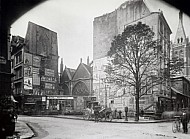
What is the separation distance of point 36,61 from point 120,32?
45.4 inches

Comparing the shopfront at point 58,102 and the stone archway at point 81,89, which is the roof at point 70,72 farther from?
the shopfront at point 58,102

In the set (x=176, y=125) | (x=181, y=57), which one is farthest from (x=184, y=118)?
(x=181, y=57)

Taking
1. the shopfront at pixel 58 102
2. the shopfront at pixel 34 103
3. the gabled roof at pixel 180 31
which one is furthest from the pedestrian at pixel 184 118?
the shopfront at pixel 34 103

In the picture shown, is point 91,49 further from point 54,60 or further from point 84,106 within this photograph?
point 84,106

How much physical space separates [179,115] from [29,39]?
237 centimetres

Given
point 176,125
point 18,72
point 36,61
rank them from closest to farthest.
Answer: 1. point 36,61
2. point 18,72
3. point 176,125

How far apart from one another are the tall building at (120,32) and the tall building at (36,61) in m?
0.53

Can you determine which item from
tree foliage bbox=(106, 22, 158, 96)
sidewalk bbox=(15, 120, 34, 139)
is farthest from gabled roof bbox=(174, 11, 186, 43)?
sidewalk bbox=(15, 120, 34, 139)

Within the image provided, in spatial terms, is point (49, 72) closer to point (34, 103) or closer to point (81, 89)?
point (81, 89)

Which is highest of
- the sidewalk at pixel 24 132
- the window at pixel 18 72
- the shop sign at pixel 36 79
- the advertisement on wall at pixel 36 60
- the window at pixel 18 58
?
the window at pixel 18 58

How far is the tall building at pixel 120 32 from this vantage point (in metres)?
2.71

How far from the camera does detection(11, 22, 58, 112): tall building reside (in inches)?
100

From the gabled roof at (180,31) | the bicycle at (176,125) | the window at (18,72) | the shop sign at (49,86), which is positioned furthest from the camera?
the bicycle at (176,125)

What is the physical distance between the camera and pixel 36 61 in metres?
2.57
